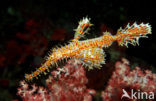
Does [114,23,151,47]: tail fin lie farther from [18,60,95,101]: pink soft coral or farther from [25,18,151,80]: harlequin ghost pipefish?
[18,60,95,101]: pink soft coral

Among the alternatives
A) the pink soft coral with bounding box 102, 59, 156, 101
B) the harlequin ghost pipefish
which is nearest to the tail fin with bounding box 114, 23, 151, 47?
the harlequin ghost pipefish

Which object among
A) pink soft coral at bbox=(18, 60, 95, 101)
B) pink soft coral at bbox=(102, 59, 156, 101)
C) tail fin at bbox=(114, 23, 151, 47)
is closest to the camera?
tail fin at bbox=(114, 23, 151, 47)

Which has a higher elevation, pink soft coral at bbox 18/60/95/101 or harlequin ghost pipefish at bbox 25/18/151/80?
harlequin ghost pipefish at bbox 25/18/151/80

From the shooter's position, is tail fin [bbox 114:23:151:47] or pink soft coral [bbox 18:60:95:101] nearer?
tail fin [bbox 114:23:151:47]

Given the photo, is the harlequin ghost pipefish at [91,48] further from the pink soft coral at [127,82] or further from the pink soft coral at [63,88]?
the pink soft coral at [127,82]

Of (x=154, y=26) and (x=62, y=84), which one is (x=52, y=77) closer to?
(x=62, y=84)

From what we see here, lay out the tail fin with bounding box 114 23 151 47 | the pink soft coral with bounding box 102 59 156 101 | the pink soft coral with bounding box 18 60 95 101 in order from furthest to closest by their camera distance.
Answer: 1. the pink soft coral with bounding box 102 59 156 101
2. the pink soft coral with bounding box 18 60 95 101
3. the tail fin with bounding box 114 23 151 47

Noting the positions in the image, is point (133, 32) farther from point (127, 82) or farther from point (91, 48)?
point (127, 82)
